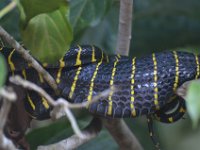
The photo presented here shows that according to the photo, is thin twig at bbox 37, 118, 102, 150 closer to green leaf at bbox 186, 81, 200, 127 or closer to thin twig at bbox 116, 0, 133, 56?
thin twig at bbox 116, 0, 133, 56

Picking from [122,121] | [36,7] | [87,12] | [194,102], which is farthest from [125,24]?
[194,102]

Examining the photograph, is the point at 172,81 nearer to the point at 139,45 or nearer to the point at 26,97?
the point at 26,97

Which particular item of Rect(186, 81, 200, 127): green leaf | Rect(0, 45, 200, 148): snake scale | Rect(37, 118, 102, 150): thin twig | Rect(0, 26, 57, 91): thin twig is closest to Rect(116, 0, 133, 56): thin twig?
Rect(0, 45, 200, 148): snake scale

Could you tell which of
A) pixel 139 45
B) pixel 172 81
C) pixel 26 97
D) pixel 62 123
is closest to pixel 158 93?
pixel 172 81

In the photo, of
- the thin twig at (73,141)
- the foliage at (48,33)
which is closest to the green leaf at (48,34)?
the foliage at (48,33)

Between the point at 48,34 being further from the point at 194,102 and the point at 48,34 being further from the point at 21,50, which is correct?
the point at 194,102

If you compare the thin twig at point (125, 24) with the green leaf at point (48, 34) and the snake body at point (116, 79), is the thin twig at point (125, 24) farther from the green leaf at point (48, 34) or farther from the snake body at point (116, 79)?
the green leaf at point (48, 34)
